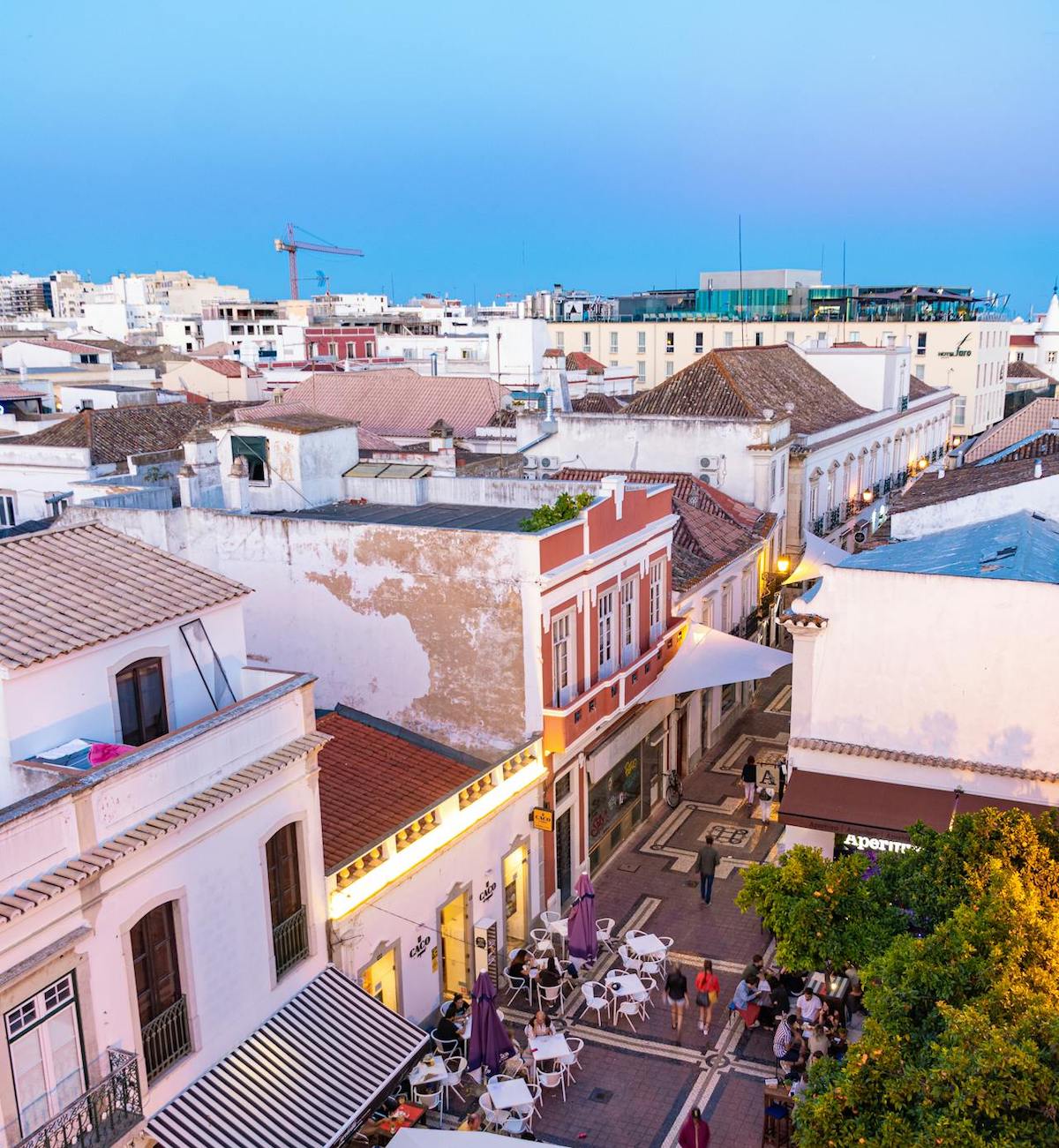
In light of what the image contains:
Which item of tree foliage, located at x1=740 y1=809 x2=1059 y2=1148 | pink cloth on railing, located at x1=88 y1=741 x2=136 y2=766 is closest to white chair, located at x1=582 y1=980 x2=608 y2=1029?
tree foliage, located at x1=740 y1=809 x2=1059 y2=1148

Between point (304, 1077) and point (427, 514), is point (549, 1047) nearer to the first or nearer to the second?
point (304, 1077)

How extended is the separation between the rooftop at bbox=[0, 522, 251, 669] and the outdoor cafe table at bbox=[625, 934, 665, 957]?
30.7 ft

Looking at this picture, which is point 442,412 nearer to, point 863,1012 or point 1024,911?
point 863,1012

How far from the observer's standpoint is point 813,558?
36.0m

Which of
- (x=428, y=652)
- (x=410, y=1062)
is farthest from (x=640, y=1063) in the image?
(x=428, y=652)

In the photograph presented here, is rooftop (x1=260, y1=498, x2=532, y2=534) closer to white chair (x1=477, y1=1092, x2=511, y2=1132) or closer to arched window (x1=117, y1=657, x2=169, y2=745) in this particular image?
arched window (x1=117, y1=657, x2=169, y2=745)

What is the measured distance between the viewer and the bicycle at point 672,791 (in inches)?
1107

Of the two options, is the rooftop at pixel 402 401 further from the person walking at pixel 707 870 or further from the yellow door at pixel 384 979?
the yellow door at pixel 384 979

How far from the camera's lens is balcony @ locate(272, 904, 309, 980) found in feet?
48.5

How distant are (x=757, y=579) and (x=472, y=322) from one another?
307 ft

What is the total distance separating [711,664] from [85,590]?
1548 centimetres

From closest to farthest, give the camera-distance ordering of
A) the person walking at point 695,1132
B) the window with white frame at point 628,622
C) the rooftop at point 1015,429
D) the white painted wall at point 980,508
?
the person walking at point 695,1132, the white painted wall at point 980,508, the window with white frame at point 628,622, the rooftop at point 1015,429

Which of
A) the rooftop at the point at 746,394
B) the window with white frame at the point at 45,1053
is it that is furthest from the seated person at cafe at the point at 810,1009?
the rooftop at the point at 746,394

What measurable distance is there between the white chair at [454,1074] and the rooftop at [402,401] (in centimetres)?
3393
